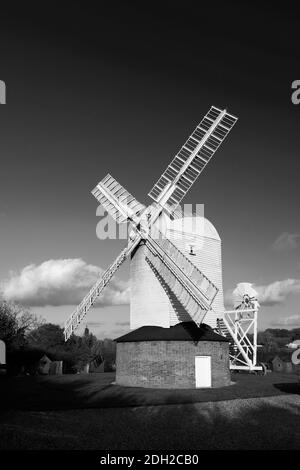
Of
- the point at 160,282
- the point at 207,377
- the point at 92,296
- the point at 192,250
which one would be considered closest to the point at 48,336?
the point at 92,296

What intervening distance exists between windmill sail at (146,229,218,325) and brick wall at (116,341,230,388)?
7.87 feet

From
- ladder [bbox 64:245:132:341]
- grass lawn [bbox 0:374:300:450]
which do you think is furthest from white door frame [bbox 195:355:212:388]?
ladder [bbox 64:245:132:341]

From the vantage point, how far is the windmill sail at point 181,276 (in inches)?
988

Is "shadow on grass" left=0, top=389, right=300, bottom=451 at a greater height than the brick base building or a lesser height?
lesser

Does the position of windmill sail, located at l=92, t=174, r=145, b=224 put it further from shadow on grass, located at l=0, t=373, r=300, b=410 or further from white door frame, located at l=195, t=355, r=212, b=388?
shadow on grass, located at l=0, t=373, r=300, b=410

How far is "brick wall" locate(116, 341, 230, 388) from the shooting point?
1017 inches

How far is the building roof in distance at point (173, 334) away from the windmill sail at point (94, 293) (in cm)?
308

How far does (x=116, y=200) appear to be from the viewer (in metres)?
30.5

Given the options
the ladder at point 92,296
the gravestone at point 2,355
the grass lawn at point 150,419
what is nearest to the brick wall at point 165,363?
the grass lawn at point 150,419

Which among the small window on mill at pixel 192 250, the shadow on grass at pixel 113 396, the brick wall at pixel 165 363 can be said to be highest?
the small window on mill at pixel 192 250

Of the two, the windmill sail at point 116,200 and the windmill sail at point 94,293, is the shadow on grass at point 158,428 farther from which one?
the windmill sail at point 116,200

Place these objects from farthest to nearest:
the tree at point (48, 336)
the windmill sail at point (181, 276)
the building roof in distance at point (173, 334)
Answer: the tree at point (48, 336), the building roof in distance at point (173, 334), the windmill sail at point (181, 276)

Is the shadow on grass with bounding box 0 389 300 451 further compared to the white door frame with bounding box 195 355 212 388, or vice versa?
the white door frame with bounding box 195 355 212 388

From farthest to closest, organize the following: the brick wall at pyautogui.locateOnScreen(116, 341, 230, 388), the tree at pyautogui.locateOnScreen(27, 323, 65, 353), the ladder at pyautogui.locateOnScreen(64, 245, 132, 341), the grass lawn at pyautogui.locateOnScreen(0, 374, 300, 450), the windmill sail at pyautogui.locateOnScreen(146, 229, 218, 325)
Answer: the tree at pyautogui.locateOnScreen(27, 323, 65, 353)
the ladder at pyautogui.locateOnScreen(64, 245, 132, 341)
the brick wall at pyautogui.locateOnScreen(116, 341, 230, 388)
the windmill sail at pyautogui.locateOnScreen(146, 229, 218, 325)
the grass lawn at pyautogui.locateOnScreen(0, 374, 300, 450)
